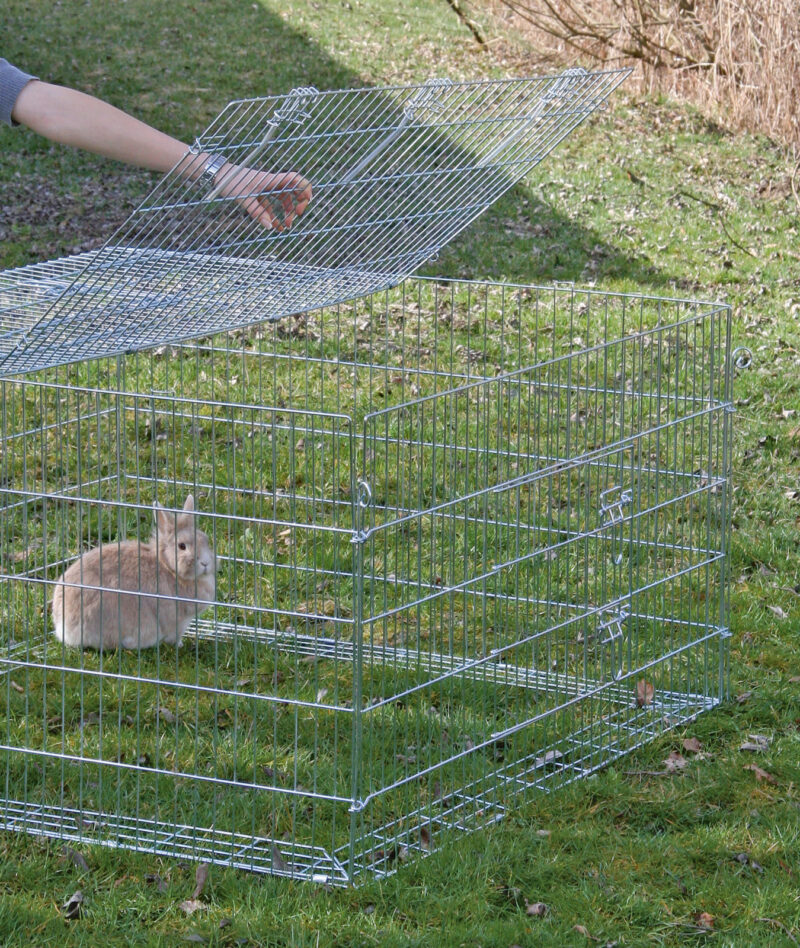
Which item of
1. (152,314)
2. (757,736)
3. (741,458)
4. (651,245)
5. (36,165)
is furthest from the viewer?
(36,165)

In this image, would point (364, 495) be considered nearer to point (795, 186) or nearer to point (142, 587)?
point (142, 587)

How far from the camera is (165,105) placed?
15.1 m

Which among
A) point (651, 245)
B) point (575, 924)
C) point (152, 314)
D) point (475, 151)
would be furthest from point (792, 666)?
point (651, 245)

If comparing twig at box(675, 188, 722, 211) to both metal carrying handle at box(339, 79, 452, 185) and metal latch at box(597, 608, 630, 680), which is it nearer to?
metal latch at box(597, 608, 630, 680)

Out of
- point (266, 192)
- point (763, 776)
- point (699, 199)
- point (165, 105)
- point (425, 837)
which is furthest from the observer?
point (165, 105)

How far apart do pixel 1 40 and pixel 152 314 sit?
1457 cm

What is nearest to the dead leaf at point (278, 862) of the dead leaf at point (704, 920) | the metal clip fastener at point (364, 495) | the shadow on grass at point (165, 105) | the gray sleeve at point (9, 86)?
the metal clip fastener at point (364, 495)

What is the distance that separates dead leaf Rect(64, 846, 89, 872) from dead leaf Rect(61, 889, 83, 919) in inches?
4.3

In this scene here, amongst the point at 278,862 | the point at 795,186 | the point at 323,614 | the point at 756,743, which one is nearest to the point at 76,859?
the point at 278,862

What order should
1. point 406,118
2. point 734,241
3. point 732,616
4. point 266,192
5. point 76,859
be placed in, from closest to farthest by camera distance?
point 266,192, point 76,859, point 406,118, point 732,616, point 734,241

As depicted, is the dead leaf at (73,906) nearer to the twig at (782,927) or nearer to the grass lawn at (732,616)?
the grass lawn at (732,616)

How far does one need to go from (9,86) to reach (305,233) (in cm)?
84

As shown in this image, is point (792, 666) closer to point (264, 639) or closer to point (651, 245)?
point (264, 639)

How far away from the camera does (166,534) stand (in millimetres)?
4848
